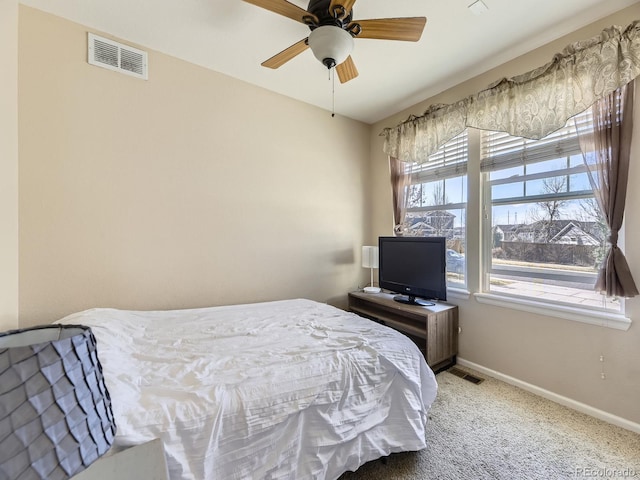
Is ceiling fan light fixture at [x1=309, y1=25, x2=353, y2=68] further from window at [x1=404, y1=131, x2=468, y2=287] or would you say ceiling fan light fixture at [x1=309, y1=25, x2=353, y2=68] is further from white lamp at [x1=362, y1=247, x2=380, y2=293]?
white lamp at [x1=362, y1=247, x2=380, y2=293]

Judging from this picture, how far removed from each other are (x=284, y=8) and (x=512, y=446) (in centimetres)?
284

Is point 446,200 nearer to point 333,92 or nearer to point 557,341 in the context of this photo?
point 557,341

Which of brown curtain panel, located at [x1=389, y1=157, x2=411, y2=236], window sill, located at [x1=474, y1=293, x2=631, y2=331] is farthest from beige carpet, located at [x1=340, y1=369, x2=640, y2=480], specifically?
brown curtain panel, located at [x1=389, y1=157, x2=411, y2=236]

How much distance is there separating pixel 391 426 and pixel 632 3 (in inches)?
118

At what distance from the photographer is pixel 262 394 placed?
3.78 ft

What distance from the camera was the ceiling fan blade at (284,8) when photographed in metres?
1.44

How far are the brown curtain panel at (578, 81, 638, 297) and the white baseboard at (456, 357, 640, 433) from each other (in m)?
0.84

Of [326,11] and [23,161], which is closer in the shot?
[326,11]

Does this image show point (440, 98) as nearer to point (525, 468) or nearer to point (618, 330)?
point (618, 330)

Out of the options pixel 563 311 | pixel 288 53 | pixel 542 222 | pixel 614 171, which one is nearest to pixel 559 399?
pixel 563 311

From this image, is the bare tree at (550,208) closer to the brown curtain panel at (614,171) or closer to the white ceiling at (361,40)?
the brown curtain panel at (614,171)

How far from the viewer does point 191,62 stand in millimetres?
2412

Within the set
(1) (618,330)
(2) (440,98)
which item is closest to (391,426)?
(1) (618,330)

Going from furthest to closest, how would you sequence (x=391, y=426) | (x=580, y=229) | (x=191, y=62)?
(x=191, y=62), (x=580, y=229), (x=391, y=426)
